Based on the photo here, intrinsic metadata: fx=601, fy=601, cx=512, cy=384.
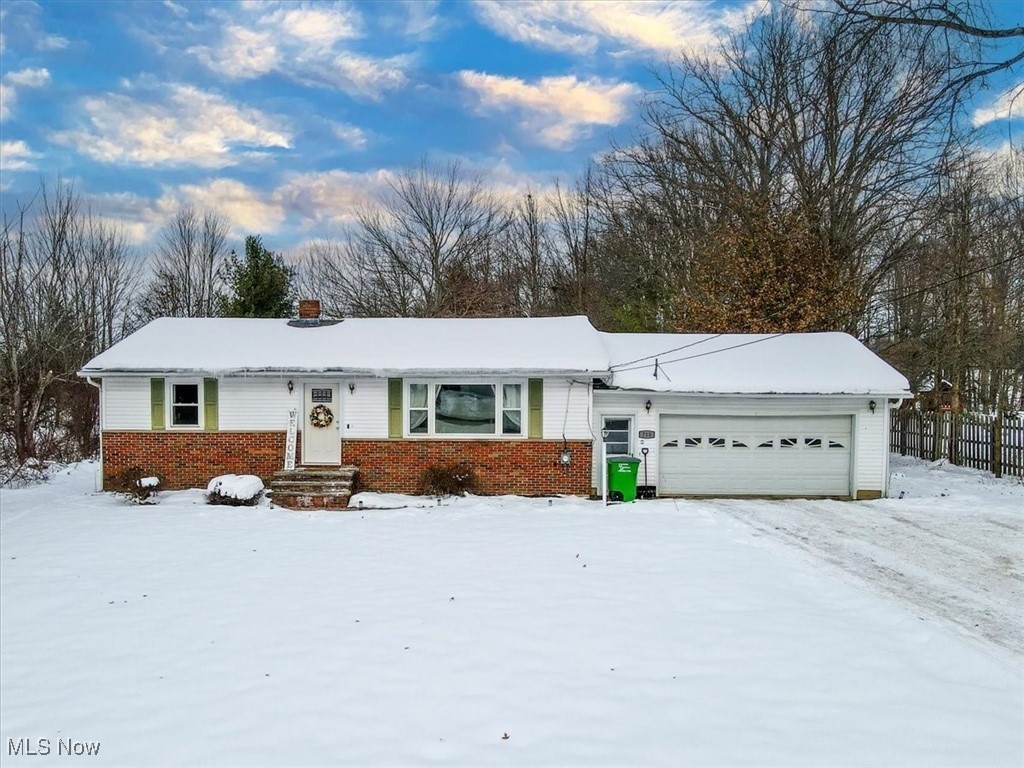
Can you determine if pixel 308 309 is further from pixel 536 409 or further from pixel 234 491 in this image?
pixel 536 409

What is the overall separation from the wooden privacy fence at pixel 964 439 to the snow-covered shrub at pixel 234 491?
52.9 feet

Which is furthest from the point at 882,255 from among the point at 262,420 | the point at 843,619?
the point at 262,420

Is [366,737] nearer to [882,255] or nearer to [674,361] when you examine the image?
[674,361]

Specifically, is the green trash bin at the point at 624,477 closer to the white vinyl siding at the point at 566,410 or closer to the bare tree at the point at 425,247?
the white vinyl siding at the point at 566,410

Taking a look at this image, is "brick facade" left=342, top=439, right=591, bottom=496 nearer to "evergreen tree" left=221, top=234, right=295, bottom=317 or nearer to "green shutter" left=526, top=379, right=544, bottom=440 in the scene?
"green shutter" left=526, top=379, right=544, bottom=440

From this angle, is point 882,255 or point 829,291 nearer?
point 829,291

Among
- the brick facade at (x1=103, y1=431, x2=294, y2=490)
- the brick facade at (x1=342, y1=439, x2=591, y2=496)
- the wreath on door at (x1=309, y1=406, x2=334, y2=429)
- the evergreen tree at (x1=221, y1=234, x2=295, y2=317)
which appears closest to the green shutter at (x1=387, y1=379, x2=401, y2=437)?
the brick facade at (x1=342, y1=439, x2=591, y2=496)

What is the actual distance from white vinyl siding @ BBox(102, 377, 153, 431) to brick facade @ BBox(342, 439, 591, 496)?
471 centimetres

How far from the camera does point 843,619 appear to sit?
6094 mm

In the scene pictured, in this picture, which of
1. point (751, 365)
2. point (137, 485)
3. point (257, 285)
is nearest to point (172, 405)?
point (137, 485)

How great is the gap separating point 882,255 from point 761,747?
2131cm

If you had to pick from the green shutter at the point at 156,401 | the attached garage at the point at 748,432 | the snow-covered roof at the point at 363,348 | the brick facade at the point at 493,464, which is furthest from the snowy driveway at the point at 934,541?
the green shutter at the point at 156,401

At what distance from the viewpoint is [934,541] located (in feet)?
30.3

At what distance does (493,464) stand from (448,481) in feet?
3.34
